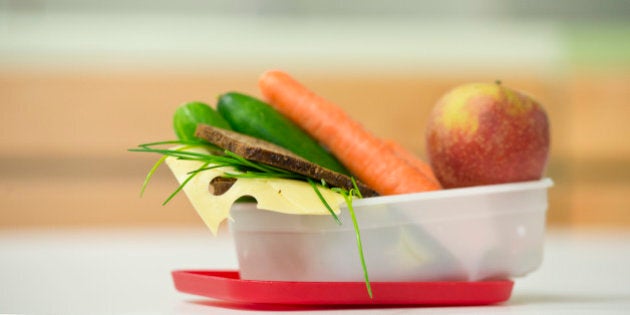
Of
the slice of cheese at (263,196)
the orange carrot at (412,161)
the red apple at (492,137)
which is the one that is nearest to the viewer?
the slice of cheese at (263,196)

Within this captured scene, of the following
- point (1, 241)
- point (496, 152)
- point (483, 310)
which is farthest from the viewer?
point (1, 241)

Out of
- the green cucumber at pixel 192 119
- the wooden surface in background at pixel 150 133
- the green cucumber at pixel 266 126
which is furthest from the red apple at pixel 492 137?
the wooden surface in background at pixel 150 133

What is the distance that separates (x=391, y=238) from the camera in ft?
2.60

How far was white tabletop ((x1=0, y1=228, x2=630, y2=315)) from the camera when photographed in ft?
2.57

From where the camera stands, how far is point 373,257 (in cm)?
79

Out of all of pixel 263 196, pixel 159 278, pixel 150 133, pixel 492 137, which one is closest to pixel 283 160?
pixel 263 196

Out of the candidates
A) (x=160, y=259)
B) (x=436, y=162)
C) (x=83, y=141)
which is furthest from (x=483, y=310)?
(x=83, y=141)

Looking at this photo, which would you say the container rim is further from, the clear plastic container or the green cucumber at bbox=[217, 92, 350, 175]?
the green cucumber at bbox=[217, 92, 350, 175]

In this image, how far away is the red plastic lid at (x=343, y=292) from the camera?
0.75 m

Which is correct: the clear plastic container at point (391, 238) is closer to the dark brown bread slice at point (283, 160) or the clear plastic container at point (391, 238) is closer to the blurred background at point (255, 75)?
the dark brown bread slice at point (283, 160)

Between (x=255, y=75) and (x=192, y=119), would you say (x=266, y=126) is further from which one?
(x=255, y=75)

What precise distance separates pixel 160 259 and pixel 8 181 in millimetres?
1300

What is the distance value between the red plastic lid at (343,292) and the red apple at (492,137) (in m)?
0.13

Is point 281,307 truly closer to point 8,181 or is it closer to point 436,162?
point 436,162
